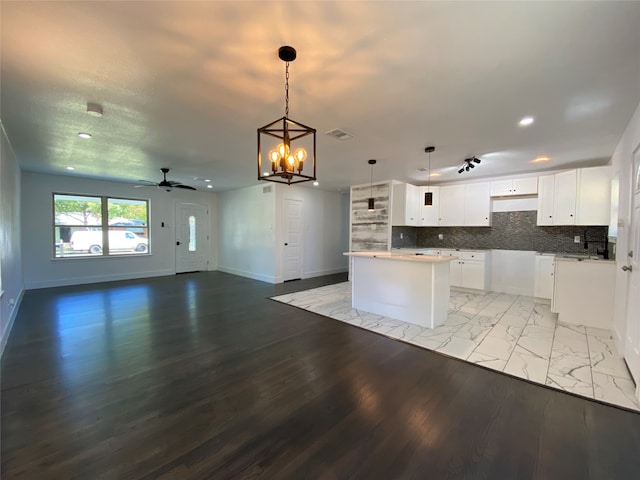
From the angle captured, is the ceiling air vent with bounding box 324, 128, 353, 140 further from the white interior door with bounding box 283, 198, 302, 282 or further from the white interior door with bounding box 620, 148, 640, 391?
the white interior door with bounding box 283, 198, 302, 282

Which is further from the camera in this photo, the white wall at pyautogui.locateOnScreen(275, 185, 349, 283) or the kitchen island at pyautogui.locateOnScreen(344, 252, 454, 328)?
the white wall at pyautogui.locateOnScreen(275, 185, 349, 283)

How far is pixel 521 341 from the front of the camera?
332 centimetres

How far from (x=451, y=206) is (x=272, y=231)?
447 cm

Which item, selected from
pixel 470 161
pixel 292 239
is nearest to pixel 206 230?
pixel 292 239

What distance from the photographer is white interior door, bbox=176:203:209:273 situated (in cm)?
834

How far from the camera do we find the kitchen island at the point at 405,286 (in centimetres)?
377

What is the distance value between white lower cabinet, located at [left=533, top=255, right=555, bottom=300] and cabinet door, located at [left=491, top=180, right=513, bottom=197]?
145cm

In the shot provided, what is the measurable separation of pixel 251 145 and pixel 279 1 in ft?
8.69

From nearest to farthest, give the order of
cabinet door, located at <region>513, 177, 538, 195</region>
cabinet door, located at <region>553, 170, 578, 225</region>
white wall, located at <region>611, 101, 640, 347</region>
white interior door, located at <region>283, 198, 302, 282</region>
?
white wall, located at <region>611, 101, 640, 347</region>, cabinet door, located at <region>553, 170, 578, 225</region>, cabinet door, located at <region>513, 177, 538, 195</region>, white interior door, located at <region>283, 198, 302, 282</region>

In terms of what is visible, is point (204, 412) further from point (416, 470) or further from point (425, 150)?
point (425, 150)

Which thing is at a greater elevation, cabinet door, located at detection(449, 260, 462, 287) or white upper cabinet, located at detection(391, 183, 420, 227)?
white upper cabinet, located at detection(391, 183, 420, 227)

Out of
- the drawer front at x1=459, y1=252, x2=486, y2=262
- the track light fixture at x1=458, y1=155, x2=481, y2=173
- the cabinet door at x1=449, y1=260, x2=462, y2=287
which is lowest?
the cabinet door at x1=449, y1=260, x2=462, y2=287

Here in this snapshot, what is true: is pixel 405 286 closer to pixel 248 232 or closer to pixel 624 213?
pixel 624 213

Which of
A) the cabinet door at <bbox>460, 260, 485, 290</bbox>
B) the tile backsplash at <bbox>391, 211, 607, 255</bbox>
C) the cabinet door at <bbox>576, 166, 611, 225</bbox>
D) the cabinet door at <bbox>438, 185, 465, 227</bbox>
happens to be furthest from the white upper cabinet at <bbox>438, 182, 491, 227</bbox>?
the cabinet door at <bbox>576, 166, 611, 225</bbox>
